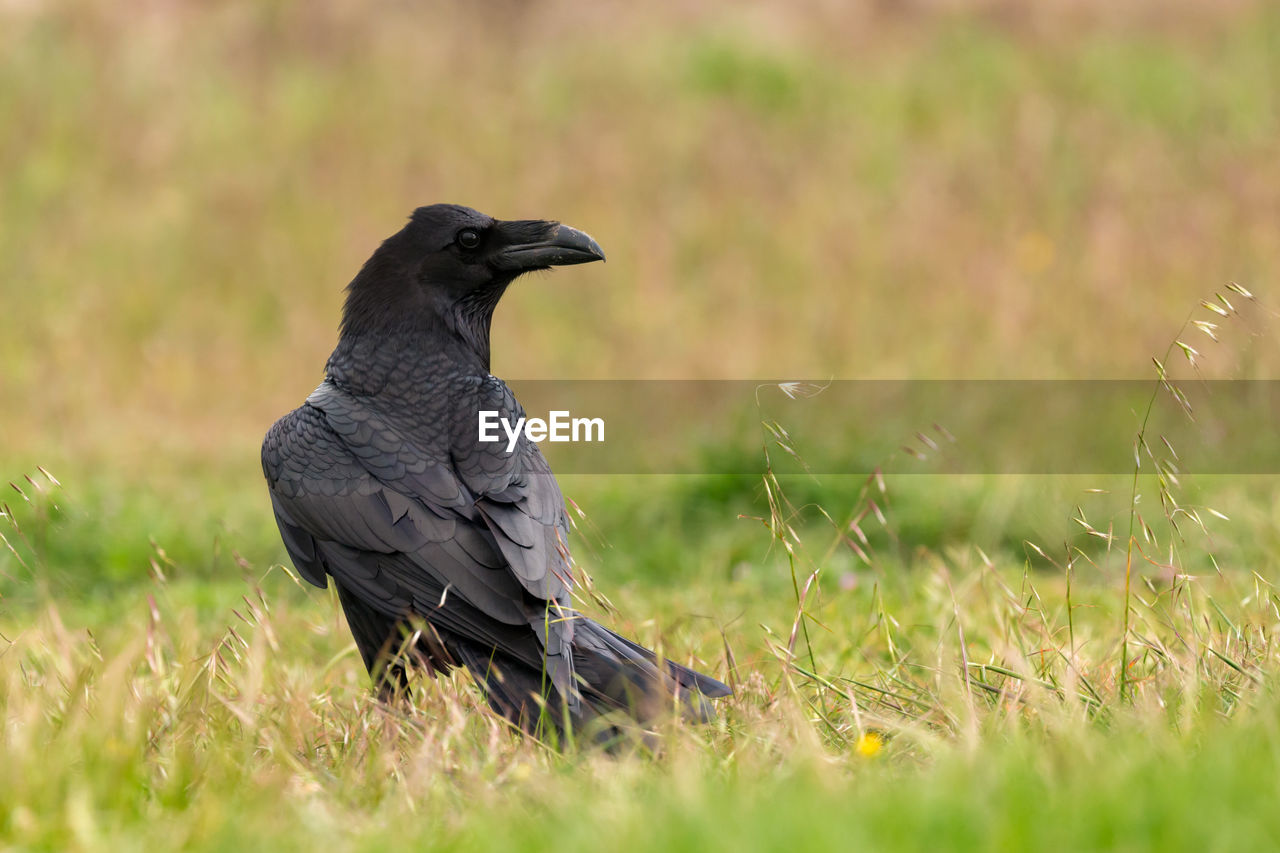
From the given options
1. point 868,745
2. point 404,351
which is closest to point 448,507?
point 404,351

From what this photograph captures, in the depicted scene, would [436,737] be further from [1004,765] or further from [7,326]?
[7,326]

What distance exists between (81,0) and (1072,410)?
423 inches

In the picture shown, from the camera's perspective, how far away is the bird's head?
3.94 metres

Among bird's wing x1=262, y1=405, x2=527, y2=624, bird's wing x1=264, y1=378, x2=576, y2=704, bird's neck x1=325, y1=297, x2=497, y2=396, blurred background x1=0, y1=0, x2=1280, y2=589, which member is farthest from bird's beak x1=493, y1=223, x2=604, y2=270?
blurred background x1=0, y1=0, x2=1280, y2=589

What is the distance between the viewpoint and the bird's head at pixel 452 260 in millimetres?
3943

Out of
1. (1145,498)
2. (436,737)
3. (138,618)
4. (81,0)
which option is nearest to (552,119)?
(81,0)

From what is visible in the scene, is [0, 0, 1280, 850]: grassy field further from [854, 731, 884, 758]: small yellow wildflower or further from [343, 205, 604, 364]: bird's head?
[343, 205, 604, 364]: bird's head

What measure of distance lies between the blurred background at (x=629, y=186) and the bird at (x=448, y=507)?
14.4 feet

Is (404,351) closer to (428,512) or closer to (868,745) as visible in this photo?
(428,512)

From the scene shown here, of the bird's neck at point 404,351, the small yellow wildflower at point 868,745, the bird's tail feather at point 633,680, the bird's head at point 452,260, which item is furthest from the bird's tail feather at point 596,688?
the bird's head at point 452,260

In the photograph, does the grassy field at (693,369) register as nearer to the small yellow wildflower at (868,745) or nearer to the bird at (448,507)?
the small yellow wildflower at (868,745)

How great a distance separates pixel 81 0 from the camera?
13.9m

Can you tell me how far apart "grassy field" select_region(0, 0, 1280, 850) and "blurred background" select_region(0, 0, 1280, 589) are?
0.05 m

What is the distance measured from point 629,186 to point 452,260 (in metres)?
8.36
